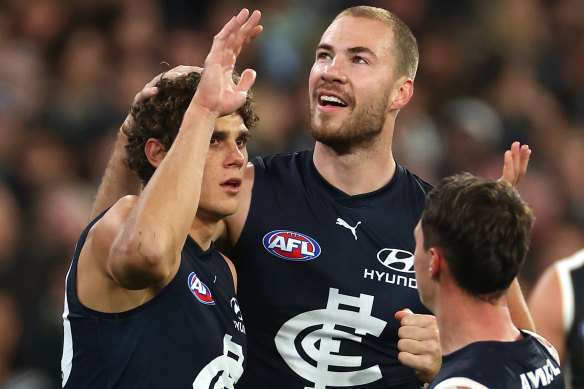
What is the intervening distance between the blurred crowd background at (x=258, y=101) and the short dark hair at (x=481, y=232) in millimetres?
3812

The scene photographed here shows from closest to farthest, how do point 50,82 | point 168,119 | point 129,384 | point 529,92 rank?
point 129,384
point 168,119
point 50,82
point 529,92

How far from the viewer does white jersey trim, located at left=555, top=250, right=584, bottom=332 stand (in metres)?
4.99

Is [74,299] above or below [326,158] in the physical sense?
below

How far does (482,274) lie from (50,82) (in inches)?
232

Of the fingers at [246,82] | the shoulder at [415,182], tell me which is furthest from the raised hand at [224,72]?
the shoulder at [415,182]

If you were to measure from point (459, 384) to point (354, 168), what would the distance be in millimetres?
1772

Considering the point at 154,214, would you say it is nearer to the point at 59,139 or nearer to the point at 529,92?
the point at 59,139

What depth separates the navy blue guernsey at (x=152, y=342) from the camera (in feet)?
10.4

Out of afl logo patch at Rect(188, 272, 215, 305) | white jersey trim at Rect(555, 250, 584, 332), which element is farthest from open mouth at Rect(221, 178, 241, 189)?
white jersey trim at Rect(555, 250, 584, 332)

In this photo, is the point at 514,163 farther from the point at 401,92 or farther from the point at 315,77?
the point at 315,77

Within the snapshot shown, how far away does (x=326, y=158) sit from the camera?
176 inches

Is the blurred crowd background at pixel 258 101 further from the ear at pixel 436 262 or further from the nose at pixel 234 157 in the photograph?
the ear at pixel 436 262

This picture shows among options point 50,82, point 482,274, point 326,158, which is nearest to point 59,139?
point 50,82

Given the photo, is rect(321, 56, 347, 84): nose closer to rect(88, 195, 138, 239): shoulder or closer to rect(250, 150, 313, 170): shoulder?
rect(250, 150, 313, 170): shoulder
